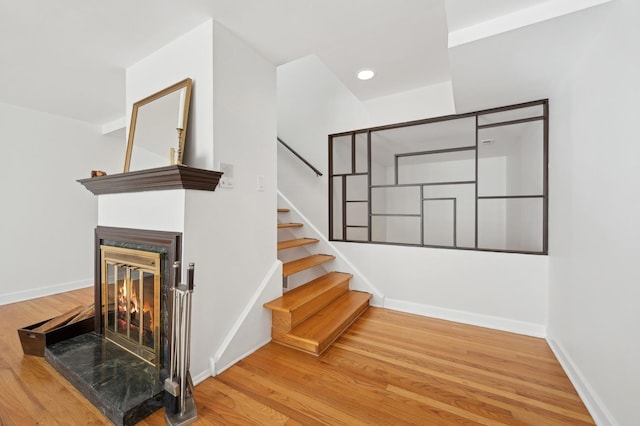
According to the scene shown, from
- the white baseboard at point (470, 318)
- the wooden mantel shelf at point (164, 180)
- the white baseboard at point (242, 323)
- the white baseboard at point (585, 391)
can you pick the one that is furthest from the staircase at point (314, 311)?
the white baseboard at point (585, 391)

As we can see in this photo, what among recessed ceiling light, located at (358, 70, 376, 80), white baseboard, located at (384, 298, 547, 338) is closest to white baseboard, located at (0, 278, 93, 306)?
white baseboard, located at (384, 298, 547, 338)

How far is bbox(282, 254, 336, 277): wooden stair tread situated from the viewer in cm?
251

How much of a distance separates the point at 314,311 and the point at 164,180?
1622mm

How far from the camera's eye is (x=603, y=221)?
1421 millimetres

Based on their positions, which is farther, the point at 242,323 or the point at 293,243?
the point at 293,243

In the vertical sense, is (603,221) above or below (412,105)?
below

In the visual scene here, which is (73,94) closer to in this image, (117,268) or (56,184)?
(56,184)

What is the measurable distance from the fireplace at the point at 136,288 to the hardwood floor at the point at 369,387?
0.37 meters

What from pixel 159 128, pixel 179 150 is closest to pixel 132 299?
pixel 179 150

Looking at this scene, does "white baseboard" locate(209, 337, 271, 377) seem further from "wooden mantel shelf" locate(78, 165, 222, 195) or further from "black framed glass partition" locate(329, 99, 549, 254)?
"black framed glass partition" locate(329, 99, 549, 254)

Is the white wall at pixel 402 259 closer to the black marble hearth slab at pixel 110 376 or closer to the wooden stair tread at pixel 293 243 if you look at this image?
the wooden stair tread at pixel 293 243

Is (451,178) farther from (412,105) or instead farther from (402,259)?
(402,259)

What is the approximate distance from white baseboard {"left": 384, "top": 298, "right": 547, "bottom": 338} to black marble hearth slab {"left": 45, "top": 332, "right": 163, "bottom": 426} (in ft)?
7.38

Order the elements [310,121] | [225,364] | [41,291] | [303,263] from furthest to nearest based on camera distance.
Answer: [310,121] < [41,291] < [303,263] < [225,364]
